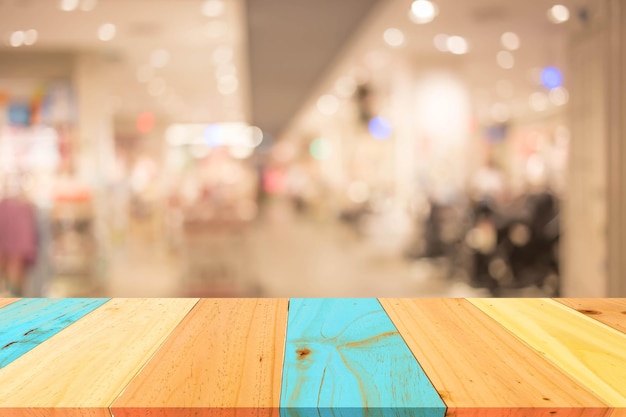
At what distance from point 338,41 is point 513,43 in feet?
9.24

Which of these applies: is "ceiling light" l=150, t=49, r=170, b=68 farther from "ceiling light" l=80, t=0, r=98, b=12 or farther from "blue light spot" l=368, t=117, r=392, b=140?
"blue light spot" l=368, t=117, r=392, b=140

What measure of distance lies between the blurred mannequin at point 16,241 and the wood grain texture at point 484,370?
199 inches

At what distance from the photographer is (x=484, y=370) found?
3.09 feet

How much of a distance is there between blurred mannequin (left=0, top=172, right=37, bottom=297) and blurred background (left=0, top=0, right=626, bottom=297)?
0.8 inches

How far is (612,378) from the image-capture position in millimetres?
911

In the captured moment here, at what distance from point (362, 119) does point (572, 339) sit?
1201cm

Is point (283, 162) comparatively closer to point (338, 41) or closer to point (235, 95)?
point (235, 95)

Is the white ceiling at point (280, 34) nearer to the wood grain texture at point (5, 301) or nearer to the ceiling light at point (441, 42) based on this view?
the ceiling light at point (441, 42)

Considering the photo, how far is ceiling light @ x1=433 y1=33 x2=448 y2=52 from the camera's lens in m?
8.50

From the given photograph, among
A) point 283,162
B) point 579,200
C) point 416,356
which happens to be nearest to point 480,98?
point 579,200

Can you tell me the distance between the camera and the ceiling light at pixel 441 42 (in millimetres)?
8500

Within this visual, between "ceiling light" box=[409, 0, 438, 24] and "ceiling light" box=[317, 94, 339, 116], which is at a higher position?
"ceiling light" box=[317, 94, 339, 116]

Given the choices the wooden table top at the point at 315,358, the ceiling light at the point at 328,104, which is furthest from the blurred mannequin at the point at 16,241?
the ceiling light at the point at 328,104

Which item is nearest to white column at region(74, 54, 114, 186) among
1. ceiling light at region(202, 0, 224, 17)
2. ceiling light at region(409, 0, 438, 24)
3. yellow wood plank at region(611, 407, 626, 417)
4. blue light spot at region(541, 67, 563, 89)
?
ceiling light at region(202, 0, 224, 17)
